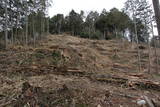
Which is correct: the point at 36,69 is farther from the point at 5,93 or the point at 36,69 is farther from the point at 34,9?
the point at 34,9

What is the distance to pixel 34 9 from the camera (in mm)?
Answer: 19266

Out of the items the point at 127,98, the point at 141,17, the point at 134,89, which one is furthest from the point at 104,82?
the point at 141,17

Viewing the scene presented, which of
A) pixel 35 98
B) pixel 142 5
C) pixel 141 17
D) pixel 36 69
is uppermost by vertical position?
pixel 142 5

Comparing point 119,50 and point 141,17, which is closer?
point 141,17

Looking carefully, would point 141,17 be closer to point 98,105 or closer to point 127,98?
point 127,98

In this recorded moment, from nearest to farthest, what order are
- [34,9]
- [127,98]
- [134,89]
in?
[127,98], [134,89], [34,9]

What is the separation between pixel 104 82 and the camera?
698 centimetres

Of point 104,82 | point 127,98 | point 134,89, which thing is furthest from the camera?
point 104,82

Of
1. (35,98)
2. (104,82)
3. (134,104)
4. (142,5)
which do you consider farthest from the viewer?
(142,5)

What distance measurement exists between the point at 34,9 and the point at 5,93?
1671 cm

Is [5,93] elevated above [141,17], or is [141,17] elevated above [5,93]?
[141,17]

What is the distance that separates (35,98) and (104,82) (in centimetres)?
380

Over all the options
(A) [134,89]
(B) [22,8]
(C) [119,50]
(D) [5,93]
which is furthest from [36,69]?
(C) [119,50]

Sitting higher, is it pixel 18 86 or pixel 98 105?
pixel 18 86
